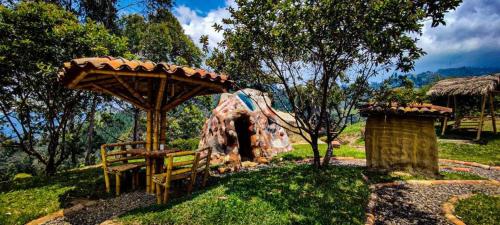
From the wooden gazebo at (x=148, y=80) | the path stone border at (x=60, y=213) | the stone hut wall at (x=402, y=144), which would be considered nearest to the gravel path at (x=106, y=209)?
the path stone border at (x=60, y=213)

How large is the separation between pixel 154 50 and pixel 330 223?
23.5m

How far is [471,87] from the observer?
17625 millimetres

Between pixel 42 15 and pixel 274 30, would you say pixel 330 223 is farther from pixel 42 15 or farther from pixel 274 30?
pixel 42 15

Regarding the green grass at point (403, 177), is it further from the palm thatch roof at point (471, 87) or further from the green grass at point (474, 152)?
the palm thatch roof at point (471, 87)

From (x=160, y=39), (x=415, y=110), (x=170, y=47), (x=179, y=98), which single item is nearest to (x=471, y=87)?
(x=415, y=110)

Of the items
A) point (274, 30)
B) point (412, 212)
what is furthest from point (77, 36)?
point (412, 212)

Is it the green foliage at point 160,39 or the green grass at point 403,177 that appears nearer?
the green grass at point 403,177

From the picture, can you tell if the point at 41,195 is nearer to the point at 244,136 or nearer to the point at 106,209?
the point at 106,209

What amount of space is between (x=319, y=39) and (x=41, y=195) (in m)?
8.80

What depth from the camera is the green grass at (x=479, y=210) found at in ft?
18.2

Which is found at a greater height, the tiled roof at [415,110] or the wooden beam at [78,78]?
the wooden beam at [78,78]

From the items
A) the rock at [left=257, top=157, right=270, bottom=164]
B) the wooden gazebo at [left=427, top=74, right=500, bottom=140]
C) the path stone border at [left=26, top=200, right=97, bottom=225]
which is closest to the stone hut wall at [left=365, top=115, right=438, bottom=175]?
the rock at [left=257, top=157, right=270, bottom=164]

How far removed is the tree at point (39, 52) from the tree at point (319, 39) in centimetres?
527

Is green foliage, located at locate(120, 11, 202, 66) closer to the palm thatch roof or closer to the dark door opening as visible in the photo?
the dark door opening
